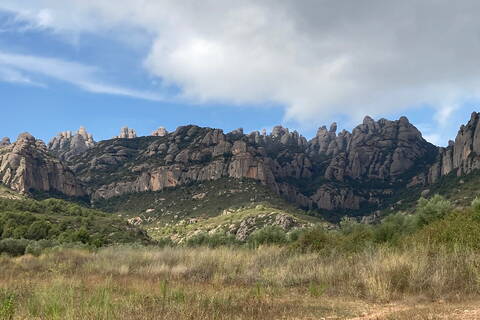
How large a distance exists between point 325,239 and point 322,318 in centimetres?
1582

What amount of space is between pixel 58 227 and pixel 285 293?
64.8 meters

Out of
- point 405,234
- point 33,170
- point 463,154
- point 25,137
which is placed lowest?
point 405,234

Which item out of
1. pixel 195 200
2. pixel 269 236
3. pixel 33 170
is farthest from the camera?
Result: pixel 33 170

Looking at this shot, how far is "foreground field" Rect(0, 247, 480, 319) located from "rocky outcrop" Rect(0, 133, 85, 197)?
14730 cm

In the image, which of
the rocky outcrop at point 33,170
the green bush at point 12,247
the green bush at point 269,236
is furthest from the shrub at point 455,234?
the rocky outcrop at point 33,170

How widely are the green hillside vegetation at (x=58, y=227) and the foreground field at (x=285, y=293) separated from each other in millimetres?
32025

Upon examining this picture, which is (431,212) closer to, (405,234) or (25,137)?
(405,234)

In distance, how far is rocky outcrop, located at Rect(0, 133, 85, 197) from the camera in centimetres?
14282

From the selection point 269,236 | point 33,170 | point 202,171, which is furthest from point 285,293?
point 33,170

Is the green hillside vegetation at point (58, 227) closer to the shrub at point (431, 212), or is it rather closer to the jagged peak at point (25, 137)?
the shrub at point (431, 212)

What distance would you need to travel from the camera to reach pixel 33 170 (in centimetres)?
15188

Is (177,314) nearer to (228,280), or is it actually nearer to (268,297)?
(268,297)

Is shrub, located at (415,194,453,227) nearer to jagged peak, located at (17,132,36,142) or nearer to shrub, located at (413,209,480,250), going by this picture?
shrub, located at (413,209,480,250)

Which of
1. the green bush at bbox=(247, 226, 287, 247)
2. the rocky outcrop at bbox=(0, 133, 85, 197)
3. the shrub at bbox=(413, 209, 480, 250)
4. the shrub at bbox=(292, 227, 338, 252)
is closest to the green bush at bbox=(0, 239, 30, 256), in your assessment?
the green bush at bbox=(247, 226, 287, 247)
